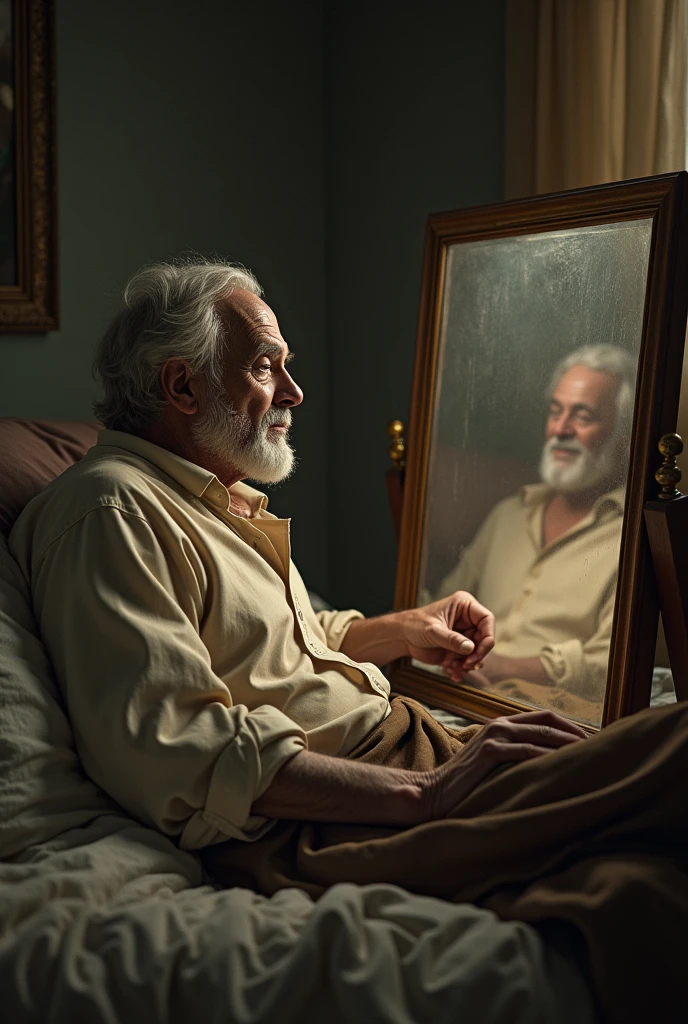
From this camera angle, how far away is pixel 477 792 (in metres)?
1.24

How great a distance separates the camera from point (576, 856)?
1144 millimetres

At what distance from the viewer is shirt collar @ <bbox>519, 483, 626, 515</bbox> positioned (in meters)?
1.75

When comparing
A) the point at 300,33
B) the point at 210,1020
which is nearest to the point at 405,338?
the point at 300,33

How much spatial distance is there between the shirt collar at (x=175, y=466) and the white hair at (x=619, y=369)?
2.37 ft

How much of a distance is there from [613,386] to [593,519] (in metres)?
0.24

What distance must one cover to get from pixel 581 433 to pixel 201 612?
2.70ft

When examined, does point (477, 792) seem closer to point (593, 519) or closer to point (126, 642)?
point (126, 642)

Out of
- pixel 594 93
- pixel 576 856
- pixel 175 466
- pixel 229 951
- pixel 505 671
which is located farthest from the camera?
pixel 594 93

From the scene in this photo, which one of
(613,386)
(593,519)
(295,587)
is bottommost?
(295,587)

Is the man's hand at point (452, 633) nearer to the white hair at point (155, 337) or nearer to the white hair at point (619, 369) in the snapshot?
the white hair at point (619, 369)

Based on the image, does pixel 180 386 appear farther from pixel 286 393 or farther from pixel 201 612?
pixel 201 612

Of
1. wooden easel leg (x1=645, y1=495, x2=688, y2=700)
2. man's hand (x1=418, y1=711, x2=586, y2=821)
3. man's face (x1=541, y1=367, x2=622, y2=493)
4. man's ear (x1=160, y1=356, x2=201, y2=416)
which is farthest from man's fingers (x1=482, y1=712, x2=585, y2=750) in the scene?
man's ear (x1=160, y1=356, x2=201, y2=416)

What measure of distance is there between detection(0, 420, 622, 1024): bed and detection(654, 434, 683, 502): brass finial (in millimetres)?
827

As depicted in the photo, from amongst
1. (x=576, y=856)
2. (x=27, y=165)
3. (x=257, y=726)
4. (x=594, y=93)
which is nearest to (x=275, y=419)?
(x=257, y=726)
